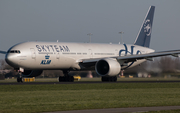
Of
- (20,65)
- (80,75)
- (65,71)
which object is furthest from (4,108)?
(80,75)

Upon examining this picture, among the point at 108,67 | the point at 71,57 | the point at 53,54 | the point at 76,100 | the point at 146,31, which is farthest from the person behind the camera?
the point at 146,31

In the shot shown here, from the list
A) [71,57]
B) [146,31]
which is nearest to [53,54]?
[71,57]

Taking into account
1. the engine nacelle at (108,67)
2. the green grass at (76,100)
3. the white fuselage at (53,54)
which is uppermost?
the white fuselage at (53,54)

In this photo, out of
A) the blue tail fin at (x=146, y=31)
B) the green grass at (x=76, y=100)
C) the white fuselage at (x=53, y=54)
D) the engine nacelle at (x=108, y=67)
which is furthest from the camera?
the blue tail fin at (x=146, y=31)

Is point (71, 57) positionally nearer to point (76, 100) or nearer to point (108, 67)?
point (108, 67)

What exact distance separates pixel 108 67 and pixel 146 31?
14.7 metres

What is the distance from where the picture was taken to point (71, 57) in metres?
41.5

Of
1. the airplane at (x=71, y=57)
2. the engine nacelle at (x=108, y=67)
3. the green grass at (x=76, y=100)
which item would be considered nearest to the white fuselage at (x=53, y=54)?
the airplane at (x=71, y=57)

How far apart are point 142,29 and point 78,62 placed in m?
14.2

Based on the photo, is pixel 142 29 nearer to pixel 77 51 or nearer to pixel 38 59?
pixel 77 51

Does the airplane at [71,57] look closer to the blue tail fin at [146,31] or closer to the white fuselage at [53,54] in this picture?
the white fuselage at [53,54]

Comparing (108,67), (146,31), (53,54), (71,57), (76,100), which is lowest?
(76,100)

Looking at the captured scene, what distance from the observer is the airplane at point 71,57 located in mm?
37938

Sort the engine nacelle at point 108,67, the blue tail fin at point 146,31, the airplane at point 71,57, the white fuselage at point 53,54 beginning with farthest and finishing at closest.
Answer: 1. the blue tail fin at point 146,31
2. the engine nacelle at point 108,67
3. the airplane at point 71,57
4. the white fuselage at point 53,54
